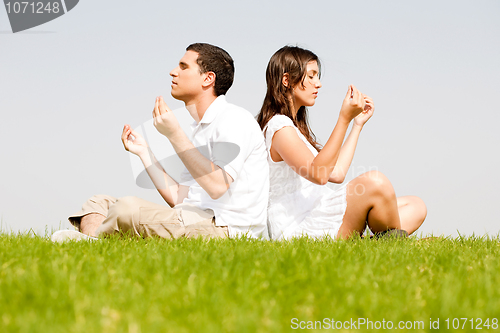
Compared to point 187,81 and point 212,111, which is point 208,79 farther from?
point 212,111

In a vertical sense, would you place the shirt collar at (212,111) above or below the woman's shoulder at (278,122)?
above

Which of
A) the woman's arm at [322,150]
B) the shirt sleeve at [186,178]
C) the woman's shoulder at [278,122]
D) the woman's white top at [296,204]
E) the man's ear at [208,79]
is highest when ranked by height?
the man's ear at [208,79]

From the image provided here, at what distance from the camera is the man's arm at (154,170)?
4.36 metres

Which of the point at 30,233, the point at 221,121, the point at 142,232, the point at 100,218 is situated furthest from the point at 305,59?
the point at 30,233

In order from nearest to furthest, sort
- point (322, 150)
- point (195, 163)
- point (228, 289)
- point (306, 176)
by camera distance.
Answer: point (228, 289)
point (195, 163)
point (322, 150)
point (306, 176)

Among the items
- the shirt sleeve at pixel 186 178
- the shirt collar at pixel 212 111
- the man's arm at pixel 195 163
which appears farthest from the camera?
the shirt sleeve at pixel 186 178

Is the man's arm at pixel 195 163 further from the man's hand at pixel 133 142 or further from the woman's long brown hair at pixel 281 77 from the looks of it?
the woman's long brown hair at pixel 281 77

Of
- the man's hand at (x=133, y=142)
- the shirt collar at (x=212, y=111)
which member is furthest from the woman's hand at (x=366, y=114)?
the man's hand at (x=133, y=142)

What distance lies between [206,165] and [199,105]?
891mm

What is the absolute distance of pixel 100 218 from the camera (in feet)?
15.0

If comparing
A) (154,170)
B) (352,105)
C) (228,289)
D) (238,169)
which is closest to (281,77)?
(352,105)

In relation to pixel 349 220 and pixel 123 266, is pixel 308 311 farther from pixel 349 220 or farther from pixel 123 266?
pixel 349 220

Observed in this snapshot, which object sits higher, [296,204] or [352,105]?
[352,105]

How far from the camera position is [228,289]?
211 centimetres
